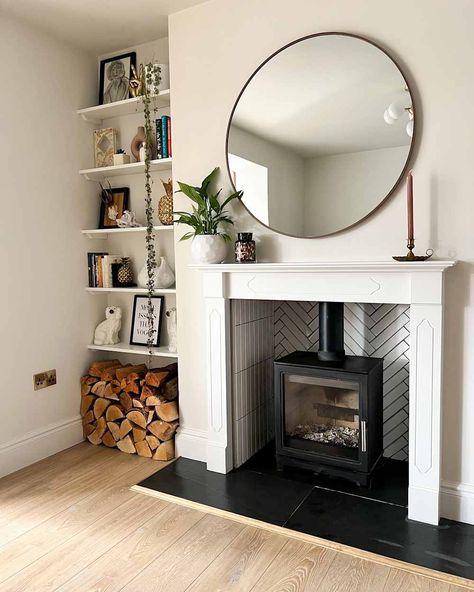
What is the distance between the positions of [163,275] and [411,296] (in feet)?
5.05

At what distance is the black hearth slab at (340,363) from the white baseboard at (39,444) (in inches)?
58.0

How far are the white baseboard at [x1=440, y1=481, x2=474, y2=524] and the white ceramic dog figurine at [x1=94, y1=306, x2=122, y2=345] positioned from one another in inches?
84.1

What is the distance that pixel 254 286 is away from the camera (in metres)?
2.52

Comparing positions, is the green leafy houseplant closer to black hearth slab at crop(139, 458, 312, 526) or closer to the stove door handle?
the stove door handle

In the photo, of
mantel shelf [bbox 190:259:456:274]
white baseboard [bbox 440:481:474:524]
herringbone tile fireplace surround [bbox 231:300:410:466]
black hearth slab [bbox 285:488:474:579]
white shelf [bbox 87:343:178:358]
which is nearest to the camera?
black hearth slab [bbox 285:488:474:579]

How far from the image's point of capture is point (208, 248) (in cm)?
254

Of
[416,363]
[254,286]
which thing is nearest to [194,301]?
[254,286]

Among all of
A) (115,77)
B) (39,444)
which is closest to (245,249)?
(115,77)

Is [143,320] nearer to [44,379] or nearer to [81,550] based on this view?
[44,379]

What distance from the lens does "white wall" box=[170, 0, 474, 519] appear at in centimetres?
210

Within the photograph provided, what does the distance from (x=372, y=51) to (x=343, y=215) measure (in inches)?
28.7

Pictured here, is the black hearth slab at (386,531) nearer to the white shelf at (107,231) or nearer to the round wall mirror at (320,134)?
the round wall mirror at (320,134)

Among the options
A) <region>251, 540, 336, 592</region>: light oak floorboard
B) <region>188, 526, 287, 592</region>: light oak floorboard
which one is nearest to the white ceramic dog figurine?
<region>188, 526, 287, 592</region>: light oak floorboard

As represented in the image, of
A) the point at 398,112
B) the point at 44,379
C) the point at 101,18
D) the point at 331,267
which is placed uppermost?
the point at 101,18
